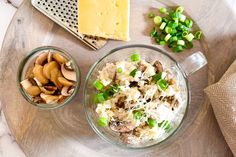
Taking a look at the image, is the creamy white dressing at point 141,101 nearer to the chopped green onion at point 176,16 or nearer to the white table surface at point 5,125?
the chopped green onion at point 176,16

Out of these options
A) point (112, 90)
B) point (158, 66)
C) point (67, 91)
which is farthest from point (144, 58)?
point (67, 91)

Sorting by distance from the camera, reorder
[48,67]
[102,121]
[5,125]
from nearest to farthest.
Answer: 1. [102,121]
2. [48,67]
3. [5,125]

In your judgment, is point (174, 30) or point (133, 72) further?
point (174, 30)

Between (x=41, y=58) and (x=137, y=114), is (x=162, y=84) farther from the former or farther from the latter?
(x=41, y=58)

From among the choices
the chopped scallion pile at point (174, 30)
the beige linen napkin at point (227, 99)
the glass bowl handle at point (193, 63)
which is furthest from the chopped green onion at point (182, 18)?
the beige linen napkin at point (227, 99)

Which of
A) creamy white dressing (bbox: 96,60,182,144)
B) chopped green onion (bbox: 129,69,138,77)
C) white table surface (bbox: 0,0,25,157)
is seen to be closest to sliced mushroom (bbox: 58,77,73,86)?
creamy white dressing (bbox: 96,60,182,144)

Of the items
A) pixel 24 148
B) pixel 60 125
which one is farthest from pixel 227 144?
pixel 24 148

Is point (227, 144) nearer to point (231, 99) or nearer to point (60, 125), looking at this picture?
point (231, 99)
